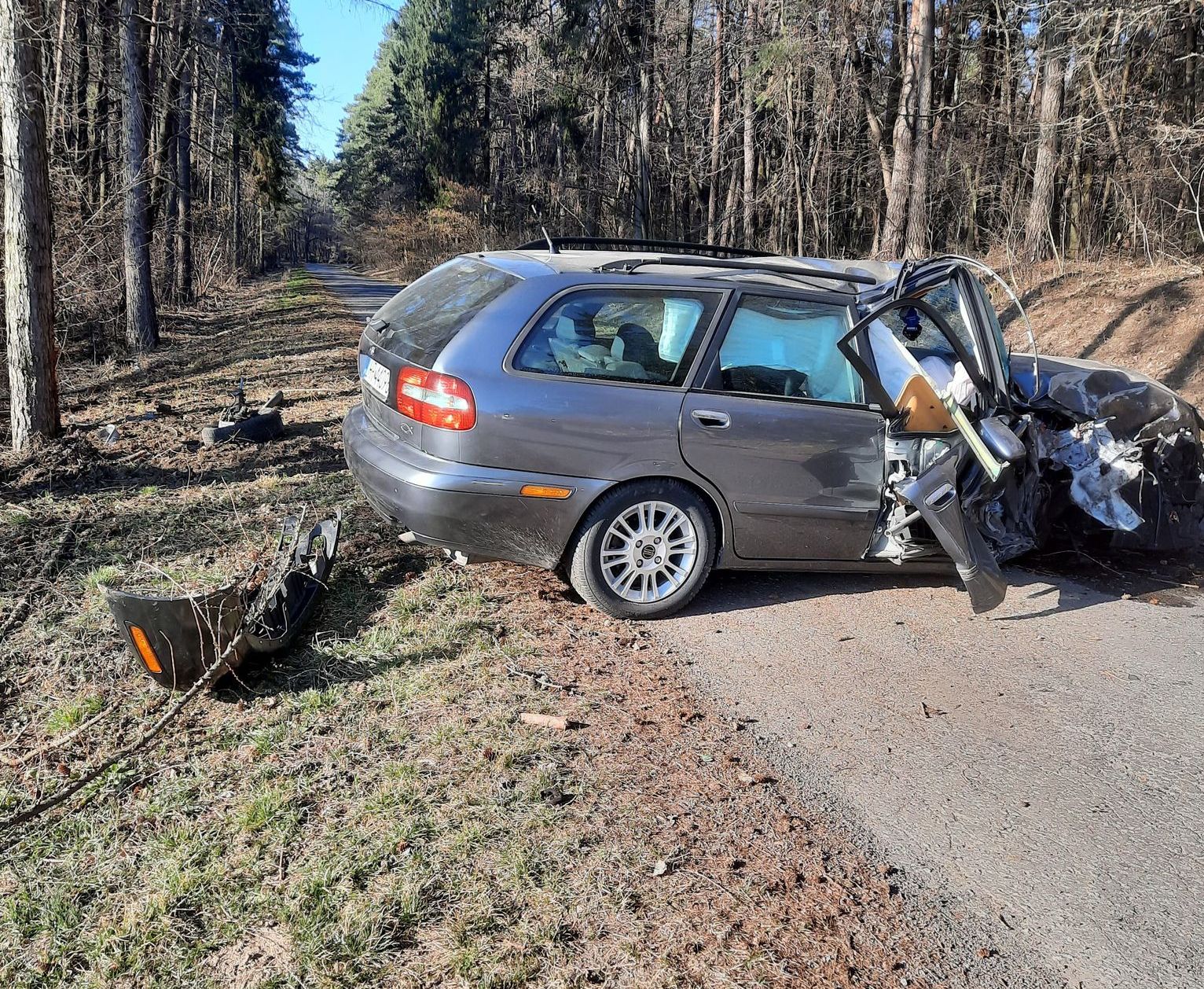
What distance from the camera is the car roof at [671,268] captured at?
184 inches

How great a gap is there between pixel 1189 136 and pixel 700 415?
10724 millimetres

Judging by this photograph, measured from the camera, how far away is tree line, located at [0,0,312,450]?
786 cm

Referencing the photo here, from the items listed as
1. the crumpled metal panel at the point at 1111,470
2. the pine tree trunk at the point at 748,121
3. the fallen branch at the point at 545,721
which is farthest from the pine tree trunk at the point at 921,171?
the fallen branch at the point at 545,721

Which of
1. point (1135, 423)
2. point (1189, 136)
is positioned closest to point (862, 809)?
point (1135, 423)

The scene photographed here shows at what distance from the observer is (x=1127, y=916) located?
9.18ft

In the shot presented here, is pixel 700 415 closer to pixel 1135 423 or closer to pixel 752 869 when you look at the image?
pixel 752 869

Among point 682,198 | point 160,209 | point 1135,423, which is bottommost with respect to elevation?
point 1135,423

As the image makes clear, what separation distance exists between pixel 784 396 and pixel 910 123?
39.0 ft

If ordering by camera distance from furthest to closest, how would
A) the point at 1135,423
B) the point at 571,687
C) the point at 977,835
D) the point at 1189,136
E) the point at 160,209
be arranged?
the point at 160,209
the point at 1189,136
the point at 1135,423
the point at 571,687
the point at 977,835

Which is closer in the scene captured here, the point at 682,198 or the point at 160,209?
the point at 160,209

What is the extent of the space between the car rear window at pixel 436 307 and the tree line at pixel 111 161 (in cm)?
462

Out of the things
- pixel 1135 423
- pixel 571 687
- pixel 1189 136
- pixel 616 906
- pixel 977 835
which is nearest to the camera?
pixel 616 906

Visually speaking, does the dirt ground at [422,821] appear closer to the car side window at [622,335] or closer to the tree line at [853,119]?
the car side window at [622,335]

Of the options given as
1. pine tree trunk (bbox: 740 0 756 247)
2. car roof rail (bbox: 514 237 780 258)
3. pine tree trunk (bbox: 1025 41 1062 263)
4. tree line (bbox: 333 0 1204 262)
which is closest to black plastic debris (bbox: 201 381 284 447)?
car roof rail (bbox: 514 237 780 258)
